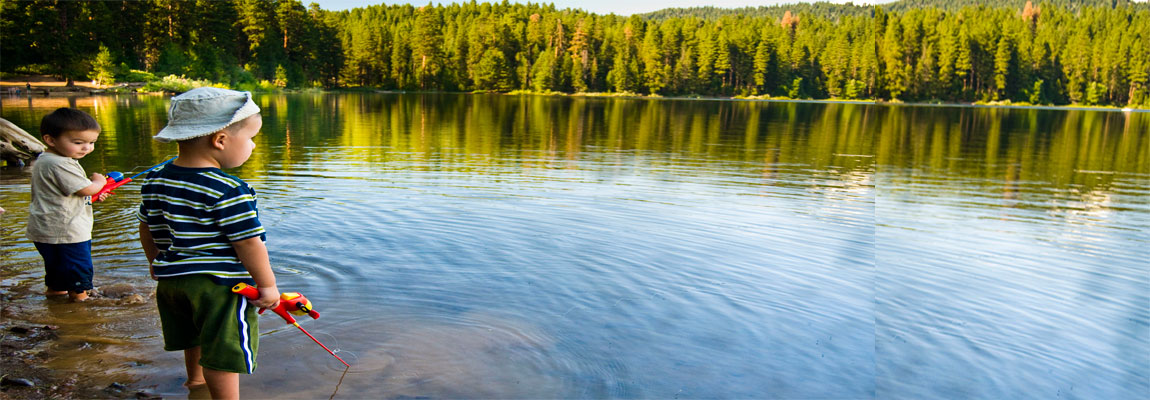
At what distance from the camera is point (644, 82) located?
123375 millimetres

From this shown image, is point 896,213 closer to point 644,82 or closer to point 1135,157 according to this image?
point 1135,157

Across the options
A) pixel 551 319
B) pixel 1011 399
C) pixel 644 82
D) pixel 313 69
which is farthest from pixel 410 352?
pixel 644 82

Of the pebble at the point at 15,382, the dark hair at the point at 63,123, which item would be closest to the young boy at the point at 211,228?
the pebble at the point at 15,382

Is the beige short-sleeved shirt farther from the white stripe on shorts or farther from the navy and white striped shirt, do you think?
the white stripe on shorts

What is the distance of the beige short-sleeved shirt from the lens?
17.4 feet

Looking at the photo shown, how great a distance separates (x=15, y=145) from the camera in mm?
15359

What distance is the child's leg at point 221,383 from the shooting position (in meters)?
3.44

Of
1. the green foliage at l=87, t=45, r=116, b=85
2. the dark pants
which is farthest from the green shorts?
the green foliage at l=87, t=45, r=116, b=85

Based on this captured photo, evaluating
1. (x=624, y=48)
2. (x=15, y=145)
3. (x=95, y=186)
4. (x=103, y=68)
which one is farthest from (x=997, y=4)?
(x=624, y=48)

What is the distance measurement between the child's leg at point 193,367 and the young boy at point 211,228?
24.7 inches

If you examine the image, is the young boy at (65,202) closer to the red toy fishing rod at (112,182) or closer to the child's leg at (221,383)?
the red toy fishing rod at (112,182)

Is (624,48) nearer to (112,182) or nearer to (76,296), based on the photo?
(76,296)

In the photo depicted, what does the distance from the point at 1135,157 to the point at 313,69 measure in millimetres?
98574

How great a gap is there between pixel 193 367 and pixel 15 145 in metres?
14.9
